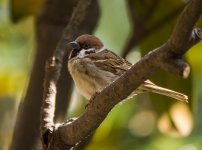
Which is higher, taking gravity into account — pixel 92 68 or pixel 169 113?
pixel 92 68

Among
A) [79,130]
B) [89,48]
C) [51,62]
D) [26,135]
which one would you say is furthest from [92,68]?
[79,130]

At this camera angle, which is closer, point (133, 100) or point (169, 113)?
point (169, 113)

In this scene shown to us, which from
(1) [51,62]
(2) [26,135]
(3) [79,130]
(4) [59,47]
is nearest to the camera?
(3) [79,130]

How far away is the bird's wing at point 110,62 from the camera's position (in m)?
2.15

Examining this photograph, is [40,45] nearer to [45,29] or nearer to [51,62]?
[45,29]

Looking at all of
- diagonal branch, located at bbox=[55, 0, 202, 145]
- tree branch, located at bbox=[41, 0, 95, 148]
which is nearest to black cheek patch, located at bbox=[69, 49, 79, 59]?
tree branch, located at bbox=[41, 0, 95, 148]

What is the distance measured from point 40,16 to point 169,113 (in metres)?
0.56

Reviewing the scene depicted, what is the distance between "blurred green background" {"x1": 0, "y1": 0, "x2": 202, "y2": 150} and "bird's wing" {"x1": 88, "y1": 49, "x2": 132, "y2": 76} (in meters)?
0.16

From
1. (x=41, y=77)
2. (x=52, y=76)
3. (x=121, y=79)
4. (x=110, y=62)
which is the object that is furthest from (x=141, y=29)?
(x=121, y=79)

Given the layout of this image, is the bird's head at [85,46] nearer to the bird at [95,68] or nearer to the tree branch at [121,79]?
the bird at [95,68]

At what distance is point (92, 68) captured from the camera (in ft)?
7.20

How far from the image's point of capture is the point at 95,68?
220 cm

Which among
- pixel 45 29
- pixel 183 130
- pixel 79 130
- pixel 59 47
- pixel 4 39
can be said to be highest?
pixel 4 39

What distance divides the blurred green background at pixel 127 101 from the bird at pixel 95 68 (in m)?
0.16
